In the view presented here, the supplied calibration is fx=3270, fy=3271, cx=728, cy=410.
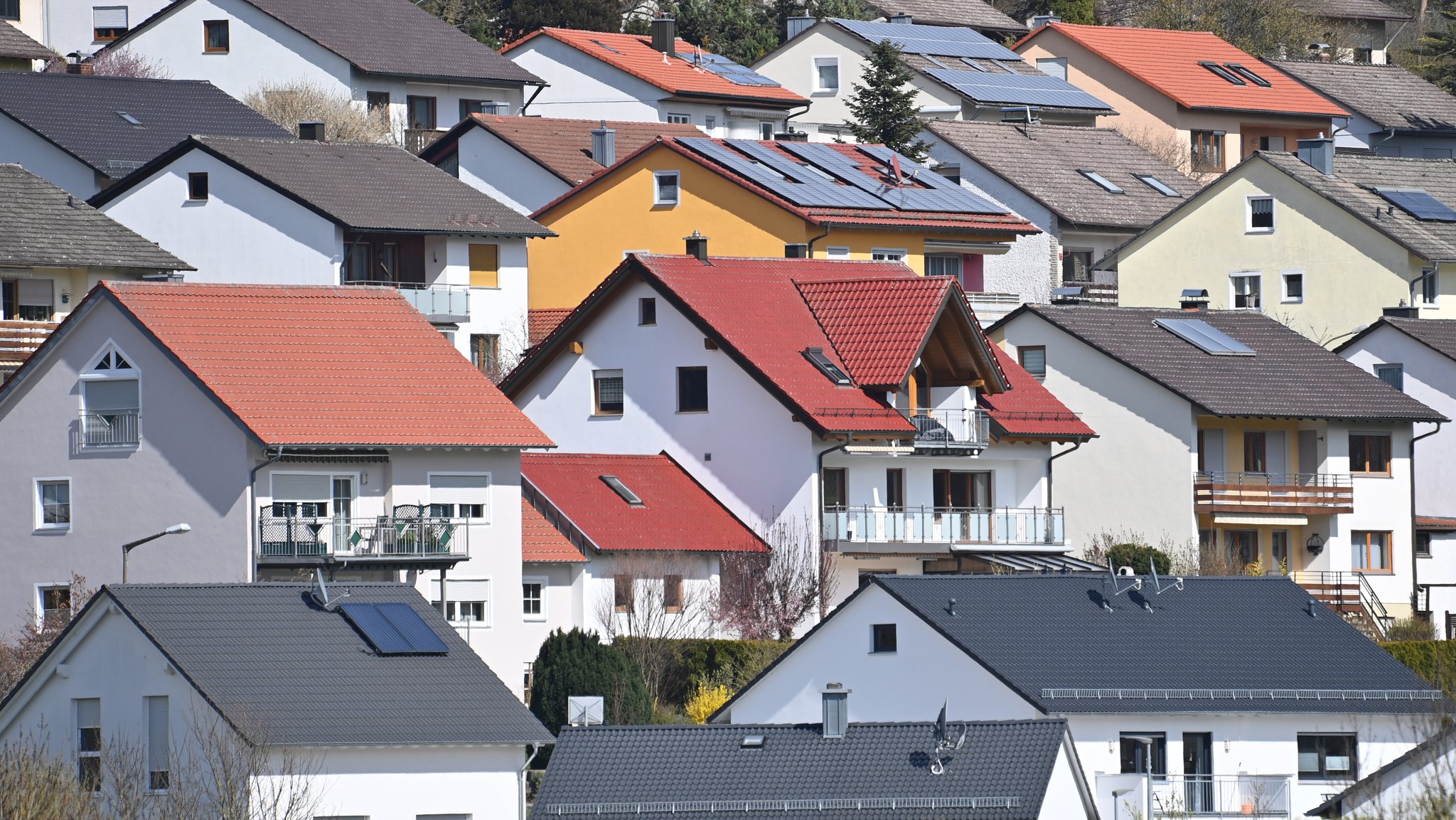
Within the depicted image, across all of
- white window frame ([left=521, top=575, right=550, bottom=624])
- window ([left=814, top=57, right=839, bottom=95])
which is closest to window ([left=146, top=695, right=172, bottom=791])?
white window frame ([left=521, top=575, right=550, bottom=624])

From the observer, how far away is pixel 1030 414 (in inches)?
2484

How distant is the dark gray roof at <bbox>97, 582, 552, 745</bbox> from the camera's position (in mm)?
38938

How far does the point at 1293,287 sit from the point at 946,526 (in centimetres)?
2142

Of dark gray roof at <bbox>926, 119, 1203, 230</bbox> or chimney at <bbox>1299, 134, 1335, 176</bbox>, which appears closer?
chimney at <bbox>1299, 134, 1335, 176</bbox>

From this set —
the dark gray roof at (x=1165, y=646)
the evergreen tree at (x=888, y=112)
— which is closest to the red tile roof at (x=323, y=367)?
the dark gray roof at (x=1165, y=646)

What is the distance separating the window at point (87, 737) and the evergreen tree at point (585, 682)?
29.3ft

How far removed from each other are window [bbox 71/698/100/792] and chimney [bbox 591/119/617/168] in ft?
126

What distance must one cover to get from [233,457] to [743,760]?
10.9 metres

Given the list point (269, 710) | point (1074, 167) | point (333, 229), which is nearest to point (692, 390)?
point (333, 229)

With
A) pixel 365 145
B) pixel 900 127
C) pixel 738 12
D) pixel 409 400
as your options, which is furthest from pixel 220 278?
pixel 738 12

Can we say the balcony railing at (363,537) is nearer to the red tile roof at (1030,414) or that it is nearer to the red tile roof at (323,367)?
the red tile roof at (323,367)

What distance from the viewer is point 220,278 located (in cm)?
6662

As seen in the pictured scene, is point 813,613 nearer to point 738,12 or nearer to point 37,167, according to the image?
point 37,167

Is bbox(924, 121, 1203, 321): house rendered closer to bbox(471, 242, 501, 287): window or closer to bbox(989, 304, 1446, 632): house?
bbox(989, 304, 1446, 632): house
